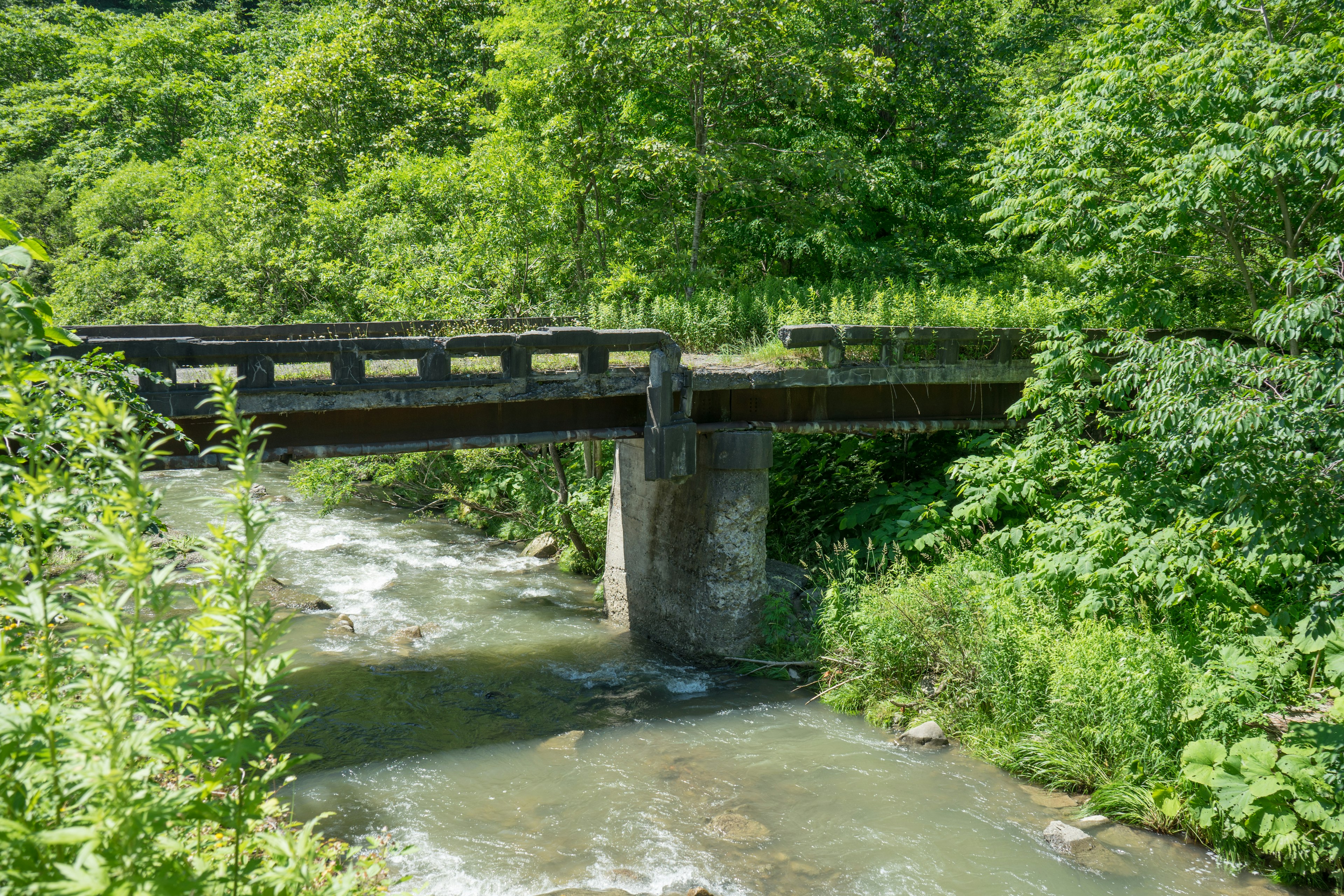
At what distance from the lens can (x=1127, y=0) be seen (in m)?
15.2

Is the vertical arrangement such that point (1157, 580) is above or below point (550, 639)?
above

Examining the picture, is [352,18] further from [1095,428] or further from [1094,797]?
[1094,797]

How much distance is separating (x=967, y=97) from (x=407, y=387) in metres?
13.8

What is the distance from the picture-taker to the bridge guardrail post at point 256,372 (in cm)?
852

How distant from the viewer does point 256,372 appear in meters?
8.54

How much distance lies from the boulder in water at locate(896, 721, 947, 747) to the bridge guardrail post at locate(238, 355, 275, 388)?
283 inches

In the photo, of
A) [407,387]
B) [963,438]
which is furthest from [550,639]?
[963,438]

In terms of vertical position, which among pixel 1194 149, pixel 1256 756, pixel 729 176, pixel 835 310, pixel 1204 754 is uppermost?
pixel 729 176

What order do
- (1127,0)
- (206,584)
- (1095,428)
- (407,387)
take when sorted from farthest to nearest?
1. (1127,0)
2. (1095,428)
3. (407,387)
4. (206,584)

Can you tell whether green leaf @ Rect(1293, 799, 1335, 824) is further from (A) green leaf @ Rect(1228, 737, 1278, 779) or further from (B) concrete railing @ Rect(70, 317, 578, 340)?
(B) concrete railing @ Rect(70, 317, 578, 340)

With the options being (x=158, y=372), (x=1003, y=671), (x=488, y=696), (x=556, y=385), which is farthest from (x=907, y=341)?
(x=158, y=372)

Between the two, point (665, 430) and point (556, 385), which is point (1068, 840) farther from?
point (556, 385)

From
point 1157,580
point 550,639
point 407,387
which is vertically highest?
point 407,387

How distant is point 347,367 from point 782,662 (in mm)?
5920
